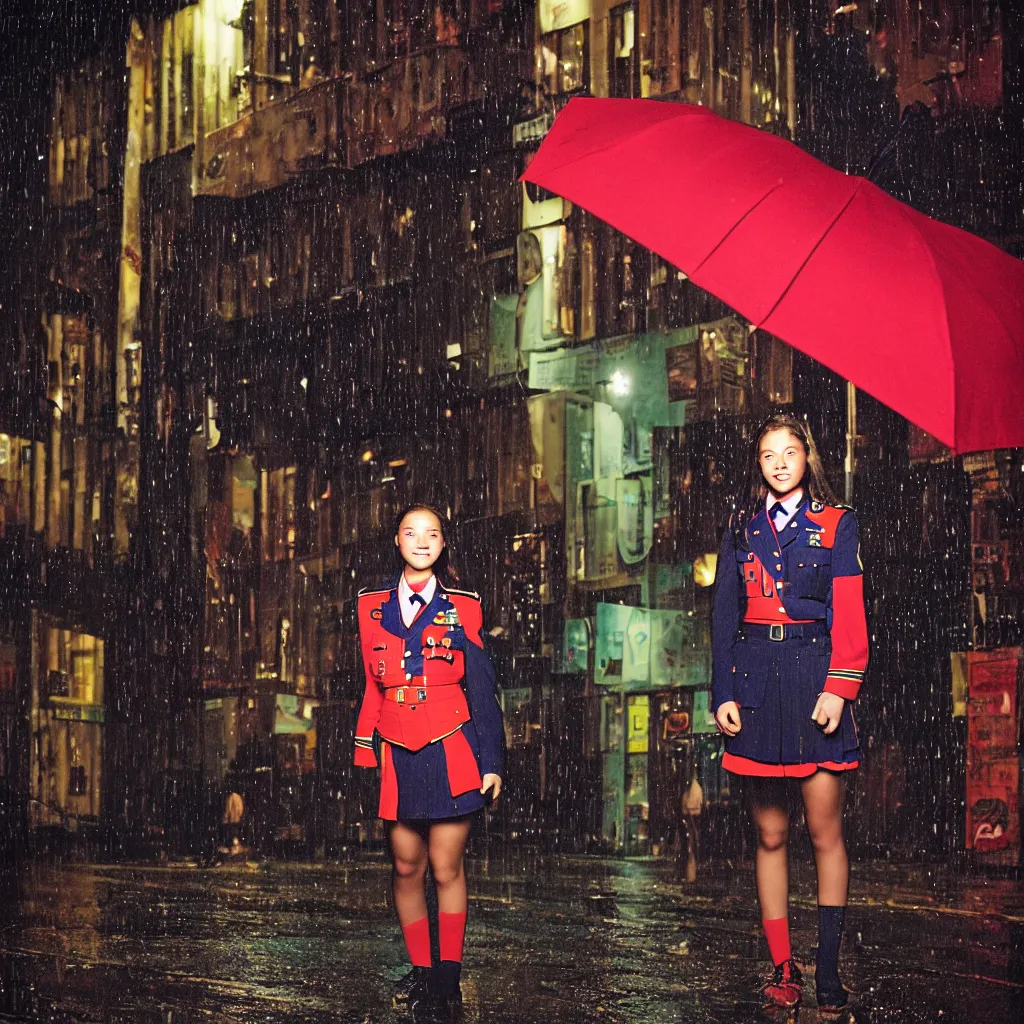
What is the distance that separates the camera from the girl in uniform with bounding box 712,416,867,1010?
4.23 meters

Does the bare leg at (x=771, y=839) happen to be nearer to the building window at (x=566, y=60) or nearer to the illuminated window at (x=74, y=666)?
the building window at (x=566, y=60)

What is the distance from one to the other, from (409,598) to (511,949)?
184 centimetres

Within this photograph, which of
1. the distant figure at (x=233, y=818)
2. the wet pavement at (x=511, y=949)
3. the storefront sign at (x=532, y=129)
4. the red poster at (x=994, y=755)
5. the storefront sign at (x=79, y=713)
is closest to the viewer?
the wet pavement at (x=511, y=949)

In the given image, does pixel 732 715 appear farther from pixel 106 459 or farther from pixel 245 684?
pixel 106 459

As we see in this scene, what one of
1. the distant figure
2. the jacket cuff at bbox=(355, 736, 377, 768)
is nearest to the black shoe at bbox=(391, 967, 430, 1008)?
the jacket cuff at bbox=(355, 736, 377, 768)

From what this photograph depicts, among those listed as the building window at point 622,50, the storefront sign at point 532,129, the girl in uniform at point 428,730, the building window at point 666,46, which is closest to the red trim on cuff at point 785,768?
the girl in uniform at point 428,730

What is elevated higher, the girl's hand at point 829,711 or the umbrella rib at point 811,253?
the umbrella rib at point 811,253

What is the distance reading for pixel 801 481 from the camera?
4352 millimetres

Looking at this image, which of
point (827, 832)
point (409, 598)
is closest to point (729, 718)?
point (827, 832)

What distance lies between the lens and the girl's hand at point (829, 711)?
4145 millimetres

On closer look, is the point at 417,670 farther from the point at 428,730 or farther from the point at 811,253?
the point at 811,253

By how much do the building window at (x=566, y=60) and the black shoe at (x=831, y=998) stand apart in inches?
308

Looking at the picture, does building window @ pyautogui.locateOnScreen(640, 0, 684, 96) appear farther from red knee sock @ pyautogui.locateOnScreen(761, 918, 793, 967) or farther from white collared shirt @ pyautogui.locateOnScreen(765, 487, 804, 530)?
red knee sock @ pyautogui.locateOnScreen(761, 918, 793, 967)

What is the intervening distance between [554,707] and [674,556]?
4.68ft
